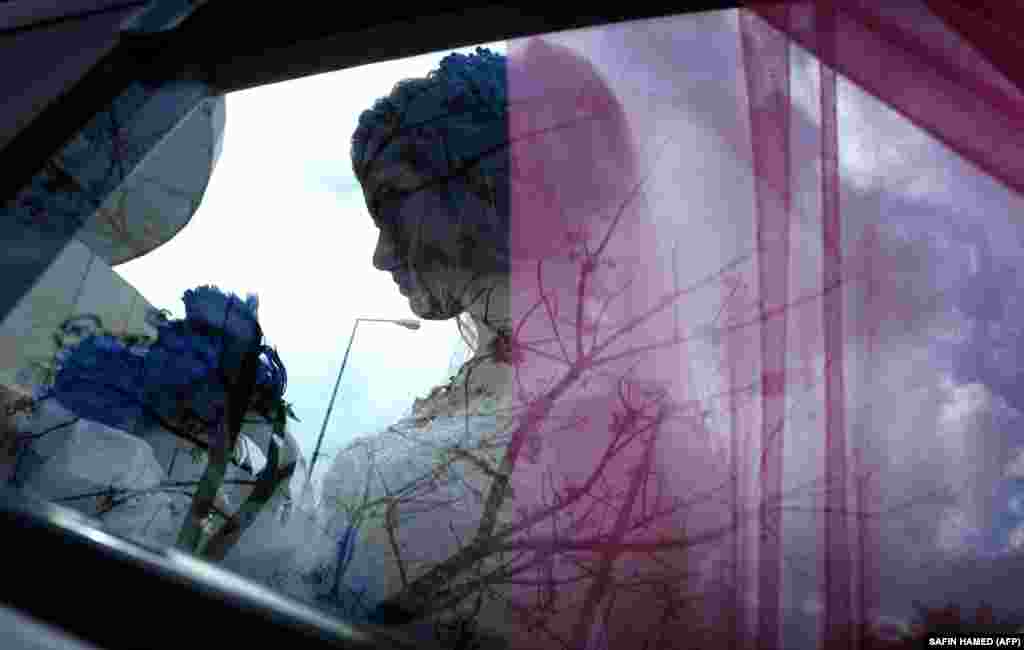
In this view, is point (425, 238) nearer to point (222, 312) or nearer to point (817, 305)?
Answer: point (222, 312)

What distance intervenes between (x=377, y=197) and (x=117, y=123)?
18.7 inches

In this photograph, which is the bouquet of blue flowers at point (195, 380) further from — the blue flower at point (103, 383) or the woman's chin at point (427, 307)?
the woman's chin at point (427, 307)

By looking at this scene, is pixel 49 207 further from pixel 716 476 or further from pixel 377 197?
pixel 716 476

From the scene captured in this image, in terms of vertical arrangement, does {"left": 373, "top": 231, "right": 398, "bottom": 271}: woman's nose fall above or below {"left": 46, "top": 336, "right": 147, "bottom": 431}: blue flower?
above

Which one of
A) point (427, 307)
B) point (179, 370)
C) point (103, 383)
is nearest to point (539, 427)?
point (427, 307)

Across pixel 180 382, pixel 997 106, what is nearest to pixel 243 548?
pixel 180 382

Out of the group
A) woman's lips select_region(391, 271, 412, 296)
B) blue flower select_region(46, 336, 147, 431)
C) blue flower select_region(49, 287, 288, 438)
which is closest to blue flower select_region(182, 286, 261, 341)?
blue flower select_region(49, 287, 288, 438)

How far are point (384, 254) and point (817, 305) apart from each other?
648mm

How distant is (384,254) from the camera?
41.4 inches

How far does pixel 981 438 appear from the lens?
2.08 feet

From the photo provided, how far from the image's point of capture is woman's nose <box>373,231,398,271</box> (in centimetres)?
104

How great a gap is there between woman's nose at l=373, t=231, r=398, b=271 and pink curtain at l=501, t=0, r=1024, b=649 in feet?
0.85

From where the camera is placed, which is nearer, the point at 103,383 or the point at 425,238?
the point at 103,383

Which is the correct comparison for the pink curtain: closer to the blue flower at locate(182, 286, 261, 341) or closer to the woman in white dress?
the woman in white dress
